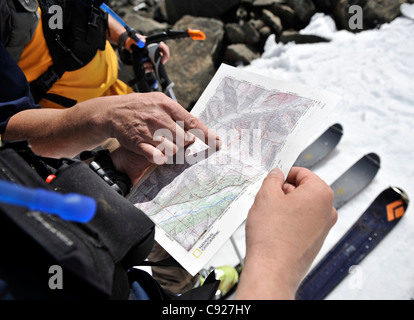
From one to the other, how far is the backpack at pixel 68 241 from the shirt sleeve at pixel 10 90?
20.1 inches

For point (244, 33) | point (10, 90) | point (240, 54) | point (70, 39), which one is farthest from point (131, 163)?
point (244, 33)

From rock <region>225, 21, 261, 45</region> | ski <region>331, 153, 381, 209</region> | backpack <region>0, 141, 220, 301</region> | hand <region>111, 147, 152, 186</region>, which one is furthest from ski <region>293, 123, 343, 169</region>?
rock <region>225, 21, 261, 45</region>

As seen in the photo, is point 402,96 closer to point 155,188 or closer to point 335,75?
point 335,75

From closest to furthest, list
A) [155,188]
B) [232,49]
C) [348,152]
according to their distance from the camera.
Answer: [155,188] → [348,152] → [232,49]

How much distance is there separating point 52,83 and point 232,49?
8.01 ft

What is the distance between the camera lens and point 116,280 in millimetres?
549

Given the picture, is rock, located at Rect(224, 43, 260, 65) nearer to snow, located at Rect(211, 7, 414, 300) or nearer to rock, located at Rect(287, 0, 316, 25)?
snow, located at Rect(211, 7, 414, 300)

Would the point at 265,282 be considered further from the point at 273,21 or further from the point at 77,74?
the point at 273,21

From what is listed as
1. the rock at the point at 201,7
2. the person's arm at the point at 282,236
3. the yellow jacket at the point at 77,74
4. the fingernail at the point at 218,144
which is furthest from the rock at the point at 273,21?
the person's arm at the point at 282,236

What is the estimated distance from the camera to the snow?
57.2 inches

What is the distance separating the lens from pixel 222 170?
3.20 ft

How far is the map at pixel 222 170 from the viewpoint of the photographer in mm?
868

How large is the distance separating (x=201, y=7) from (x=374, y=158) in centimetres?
328

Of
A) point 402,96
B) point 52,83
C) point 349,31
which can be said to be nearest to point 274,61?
point 349,31
